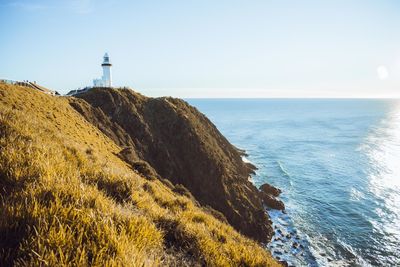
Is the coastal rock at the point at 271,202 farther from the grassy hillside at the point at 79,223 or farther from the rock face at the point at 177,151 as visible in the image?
the grassy hillside at the point at 79,223

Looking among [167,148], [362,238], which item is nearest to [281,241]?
[362,238]

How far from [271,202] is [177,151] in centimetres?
1683

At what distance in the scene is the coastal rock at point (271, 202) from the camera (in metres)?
38.8

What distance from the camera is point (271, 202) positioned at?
39656mm

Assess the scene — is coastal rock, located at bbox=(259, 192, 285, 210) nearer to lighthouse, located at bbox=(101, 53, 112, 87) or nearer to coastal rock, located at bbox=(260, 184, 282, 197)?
coastal rock, located at bbox=(260, 184, 282, 197)

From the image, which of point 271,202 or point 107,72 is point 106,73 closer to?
point 107,72

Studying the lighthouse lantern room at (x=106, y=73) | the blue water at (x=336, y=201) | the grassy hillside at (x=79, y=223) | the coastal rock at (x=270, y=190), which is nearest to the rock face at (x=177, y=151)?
the coastal rock at (x=270, y=190)

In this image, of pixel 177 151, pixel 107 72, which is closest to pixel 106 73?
pixel 107 72

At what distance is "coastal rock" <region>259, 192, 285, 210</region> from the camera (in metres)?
38.8

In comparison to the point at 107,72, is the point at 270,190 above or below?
below

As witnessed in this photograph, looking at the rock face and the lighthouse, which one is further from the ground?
the lighthouse

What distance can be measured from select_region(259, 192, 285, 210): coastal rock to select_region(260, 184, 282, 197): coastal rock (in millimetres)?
2717

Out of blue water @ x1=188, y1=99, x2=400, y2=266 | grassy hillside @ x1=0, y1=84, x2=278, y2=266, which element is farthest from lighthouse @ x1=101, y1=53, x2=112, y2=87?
grassy hillside @ x1=0, y1=84, x2=278, y2=266

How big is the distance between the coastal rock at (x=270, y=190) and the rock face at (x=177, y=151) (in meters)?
3.33
